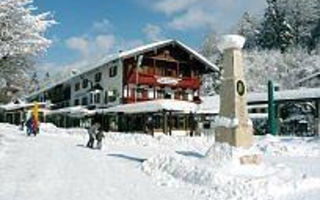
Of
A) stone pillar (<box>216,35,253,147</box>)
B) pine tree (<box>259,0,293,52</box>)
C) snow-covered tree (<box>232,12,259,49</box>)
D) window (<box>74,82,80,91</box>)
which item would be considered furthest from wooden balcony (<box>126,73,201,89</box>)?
snow-covered tree (<box>232,12,259,49</box>)

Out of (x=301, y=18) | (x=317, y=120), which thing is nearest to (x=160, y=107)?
(x=317, y=120)

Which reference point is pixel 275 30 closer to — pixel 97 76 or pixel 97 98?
pixel 97 76

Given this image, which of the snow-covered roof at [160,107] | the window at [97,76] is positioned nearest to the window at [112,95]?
the window at [97,76]

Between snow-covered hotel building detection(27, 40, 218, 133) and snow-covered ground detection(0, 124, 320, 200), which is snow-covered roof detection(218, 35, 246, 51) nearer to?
snow-covered ground detection(0, 124, 320, 200)

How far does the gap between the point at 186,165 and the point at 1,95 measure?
50.0ft

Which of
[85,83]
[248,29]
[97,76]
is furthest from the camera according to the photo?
[248,29]

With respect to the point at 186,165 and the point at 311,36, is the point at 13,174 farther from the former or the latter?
the point at 311,36

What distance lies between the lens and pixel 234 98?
1928cm

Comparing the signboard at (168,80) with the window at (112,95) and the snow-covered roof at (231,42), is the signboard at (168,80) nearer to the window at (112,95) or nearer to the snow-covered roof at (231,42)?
the window at (112,95)

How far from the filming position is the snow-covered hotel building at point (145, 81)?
53562 millimetres

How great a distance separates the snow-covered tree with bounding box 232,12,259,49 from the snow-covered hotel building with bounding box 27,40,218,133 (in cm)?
4784

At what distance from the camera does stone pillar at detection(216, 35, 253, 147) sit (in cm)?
1897

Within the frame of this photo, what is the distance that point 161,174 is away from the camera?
59.1 ft

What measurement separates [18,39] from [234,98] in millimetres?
10824
